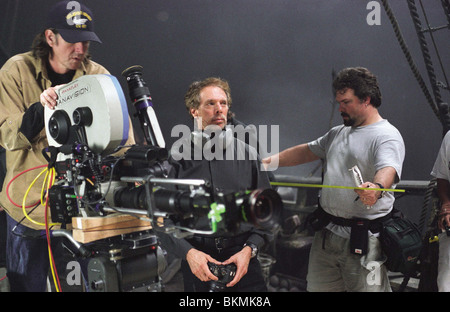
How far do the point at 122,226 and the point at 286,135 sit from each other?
150 centimetres

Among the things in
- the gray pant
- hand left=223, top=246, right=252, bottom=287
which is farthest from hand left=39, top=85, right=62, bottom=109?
the gray pant

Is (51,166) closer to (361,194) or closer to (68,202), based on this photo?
(68,202)

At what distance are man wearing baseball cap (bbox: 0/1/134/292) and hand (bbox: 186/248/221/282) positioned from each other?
62 cm

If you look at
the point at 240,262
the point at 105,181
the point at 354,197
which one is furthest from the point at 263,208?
the point at 354,197

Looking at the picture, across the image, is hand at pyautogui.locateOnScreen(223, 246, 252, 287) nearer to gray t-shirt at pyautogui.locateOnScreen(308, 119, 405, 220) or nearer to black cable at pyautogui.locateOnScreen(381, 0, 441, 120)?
gray t-shirt at pyautogui.locateOnScreen(308, 119, 405, 220)

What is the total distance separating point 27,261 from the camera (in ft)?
4.92

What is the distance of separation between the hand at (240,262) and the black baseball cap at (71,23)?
38.4 inches

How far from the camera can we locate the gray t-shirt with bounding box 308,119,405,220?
1.47m

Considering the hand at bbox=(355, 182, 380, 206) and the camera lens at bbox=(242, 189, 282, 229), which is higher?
the camera lens at bbox=(242, 189, 282, 229)

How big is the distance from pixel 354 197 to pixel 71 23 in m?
1.30

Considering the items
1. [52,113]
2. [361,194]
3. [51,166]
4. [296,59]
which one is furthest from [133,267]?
[296,59]

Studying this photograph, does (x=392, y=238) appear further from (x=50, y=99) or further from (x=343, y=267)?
(x=50, y=99)

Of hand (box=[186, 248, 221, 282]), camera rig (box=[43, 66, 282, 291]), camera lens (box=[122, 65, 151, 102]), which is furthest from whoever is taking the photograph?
camera lens (box=[122, 65, 151, 102])
